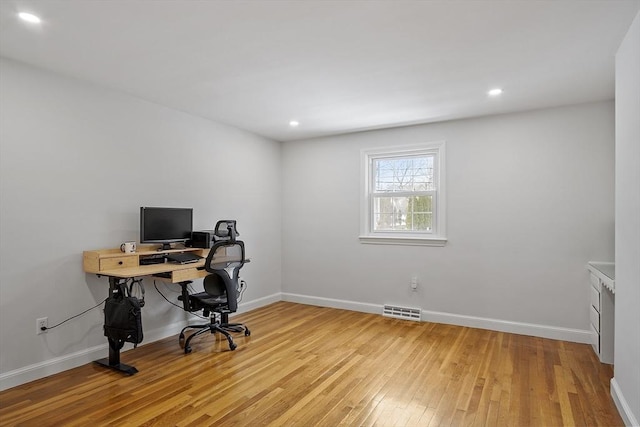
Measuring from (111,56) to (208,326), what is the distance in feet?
8.86

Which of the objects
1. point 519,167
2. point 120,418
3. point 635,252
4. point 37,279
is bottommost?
point 120,418

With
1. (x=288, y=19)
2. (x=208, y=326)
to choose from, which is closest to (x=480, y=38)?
(x=288, y=19)

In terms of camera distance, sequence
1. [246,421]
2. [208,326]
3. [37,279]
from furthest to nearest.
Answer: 1. [208,326]
2. [37,279]
3. [246,421]

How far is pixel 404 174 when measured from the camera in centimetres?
503

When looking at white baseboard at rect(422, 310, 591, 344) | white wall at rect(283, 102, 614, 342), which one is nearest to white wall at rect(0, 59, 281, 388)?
Answer: white wall at rect(283, 102, 614, 342)

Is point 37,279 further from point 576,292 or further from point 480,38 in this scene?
point 576,292

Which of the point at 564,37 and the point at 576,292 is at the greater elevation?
the point at 564,37

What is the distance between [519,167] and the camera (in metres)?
4.21

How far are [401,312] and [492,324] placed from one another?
3.55ft

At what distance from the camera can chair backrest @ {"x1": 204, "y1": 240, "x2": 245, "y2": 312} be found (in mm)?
3621

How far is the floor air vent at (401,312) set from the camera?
15.6 feet

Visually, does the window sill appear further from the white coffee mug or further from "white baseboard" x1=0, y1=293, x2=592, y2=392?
the white coffee mug

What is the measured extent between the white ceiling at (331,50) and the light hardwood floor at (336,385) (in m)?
2.52

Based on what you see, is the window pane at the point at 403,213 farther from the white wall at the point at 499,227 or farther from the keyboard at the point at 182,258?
the keyboard at the point at 182,258
